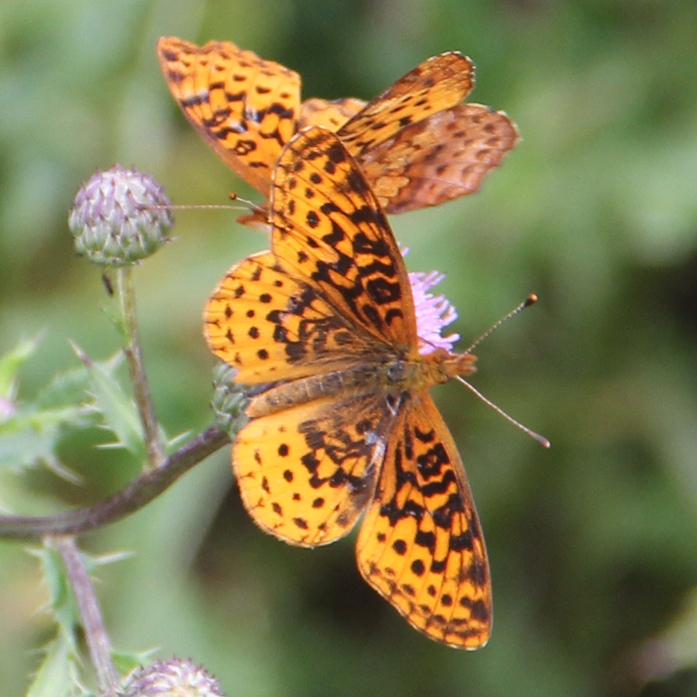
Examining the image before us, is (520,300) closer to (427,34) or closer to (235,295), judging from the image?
(427,34)

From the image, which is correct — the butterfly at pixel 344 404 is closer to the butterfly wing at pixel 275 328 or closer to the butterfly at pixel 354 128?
the butterfly wing at pixel 275 328

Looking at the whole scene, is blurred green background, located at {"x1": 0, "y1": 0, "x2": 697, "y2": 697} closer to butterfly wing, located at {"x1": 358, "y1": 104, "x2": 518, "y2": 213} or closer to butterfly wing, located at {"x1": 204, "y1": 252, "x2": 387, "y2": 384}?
butterfly wing, located at {"x1": 358, "y1": 104, "x2": 518, "y2": 213}

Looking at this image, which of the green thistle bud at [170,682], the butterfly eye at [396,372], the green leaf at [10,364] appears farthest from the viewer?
the green leaf at [10,364]

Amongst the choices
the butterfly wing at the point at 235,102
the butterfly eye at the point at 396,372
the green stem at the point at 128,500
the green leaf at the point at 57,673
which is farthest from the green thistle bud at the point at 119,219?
the green leaf at the point at 57,673

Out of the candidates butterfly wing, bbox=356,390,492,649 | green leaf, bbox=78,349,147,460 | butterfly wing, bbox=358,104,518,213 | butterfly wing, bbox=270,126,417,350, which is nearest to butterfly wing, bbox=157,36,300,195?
butterfly wing, bbox=358,104,518,213

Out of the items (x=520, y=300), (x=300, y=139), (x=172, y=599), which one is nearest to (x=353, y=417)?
(x=300, y=139)

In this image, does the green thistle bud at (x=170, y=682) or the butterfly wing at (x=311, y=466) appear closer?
the butterfly wing at (x=311, y=466)

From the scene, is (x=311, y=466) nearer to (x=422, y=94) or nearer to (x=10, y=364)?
(x=422, y=94)
